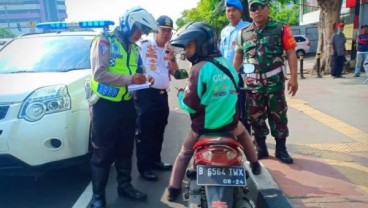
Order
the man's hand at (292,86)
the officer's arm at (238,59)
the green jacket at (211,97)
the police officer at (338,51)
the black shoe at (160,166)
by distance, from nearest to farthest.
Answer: the green jacket at (211,97) → the man's hand at (292,86) → the officer's arm at (238,59) → the black shoe at (160,166) → the police officer at (338,51)

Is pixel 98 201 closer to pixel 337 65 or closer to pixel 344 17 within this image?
pixel 337 65

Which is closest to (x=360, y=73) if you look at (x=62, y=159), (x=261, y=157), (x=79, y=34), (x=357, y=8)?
(x=357, y=8)

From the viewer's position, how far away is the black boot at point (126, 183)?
12.3ft

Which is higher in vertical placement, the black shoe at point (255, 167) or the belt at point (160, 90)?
the belt at point (160, 90)

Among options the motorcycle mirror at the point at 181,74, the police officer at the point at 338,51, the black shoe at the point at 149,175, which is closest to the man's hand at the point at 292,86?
the motorcycle mirror at the point at 181,74

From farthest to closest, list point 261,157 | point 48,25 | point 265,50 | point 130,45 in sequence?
point 48,25 < point 261,157 < point 265,50 < point 130,45

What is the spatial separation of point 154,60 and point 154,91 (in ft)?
1.15

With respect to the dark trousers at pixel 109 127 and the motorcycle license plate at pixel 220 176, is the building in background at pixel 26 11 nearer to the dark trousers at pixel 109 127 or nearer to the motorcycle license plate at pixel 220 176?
the dark trousers at pixel 109 127

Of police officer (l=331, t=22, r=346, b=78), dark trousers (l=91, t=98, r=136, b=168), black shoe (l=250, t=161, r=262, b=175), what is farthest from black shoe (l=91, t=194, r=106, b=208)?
police officer (l=331, t=22, r=346, b=78)

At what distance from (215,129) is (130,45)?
3.95ft

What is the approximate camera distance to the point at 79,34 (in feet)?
16.4

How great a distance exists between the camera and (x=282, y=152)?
172 inches

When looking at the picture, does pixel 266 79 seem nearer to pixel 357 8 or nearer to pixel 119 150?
pixel 119 150

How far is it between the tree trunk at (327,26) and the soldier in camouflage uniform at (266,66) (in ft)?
32.4
